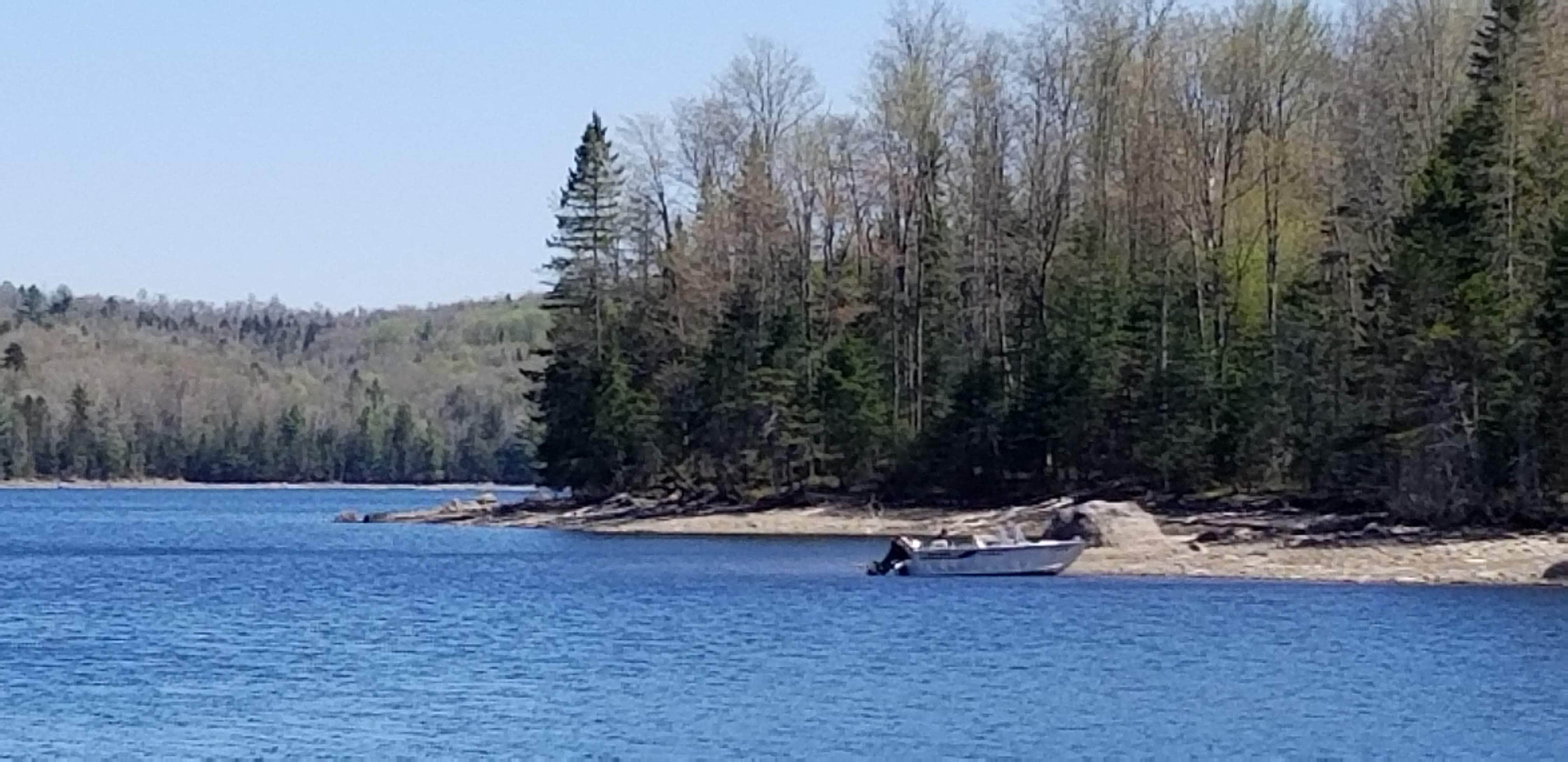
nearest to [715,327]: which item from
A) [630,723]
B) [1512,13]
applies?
[1512,13]

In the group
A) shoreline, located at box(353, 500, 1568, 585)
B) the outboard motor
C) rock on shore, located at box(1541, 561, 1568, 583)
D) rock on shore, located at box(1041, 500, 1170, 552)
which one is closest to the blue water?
the outboard motor

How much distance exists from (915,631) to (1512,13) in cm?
2826

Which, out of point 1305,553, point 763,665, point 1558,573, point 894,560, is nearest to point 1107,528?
point 1305,553

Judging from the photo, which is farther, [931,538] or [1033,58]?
[1033,58]

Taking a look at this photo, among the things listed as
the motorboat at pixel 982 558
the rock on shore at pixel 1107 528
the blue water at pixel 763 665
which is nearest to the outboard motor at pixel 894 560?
the motorboat at pixel 982 558

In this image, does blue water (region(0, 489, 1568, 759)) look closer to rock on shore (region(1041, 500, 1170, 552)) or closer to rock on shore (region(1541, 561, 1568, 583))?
rock on shore (region(1541, 561, 1568, 583))

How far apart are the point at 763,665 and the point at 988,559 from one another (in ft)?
63.2

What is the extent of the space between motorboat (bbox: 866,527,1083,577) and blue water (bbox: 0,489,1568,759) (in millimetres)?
675

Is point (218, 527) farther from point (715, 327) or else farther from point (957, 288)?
point (957, 288)

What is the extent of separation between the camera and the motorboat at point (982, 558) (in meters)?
58.5

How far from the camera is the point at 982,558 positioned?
192 feet

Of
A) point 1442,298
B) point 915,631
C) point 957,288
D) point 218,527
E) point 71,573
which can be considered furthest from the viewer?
point 218,527

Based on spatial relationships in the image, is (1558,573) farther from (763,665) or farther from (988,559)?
(763,665)

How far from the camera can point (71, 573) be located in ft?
226
